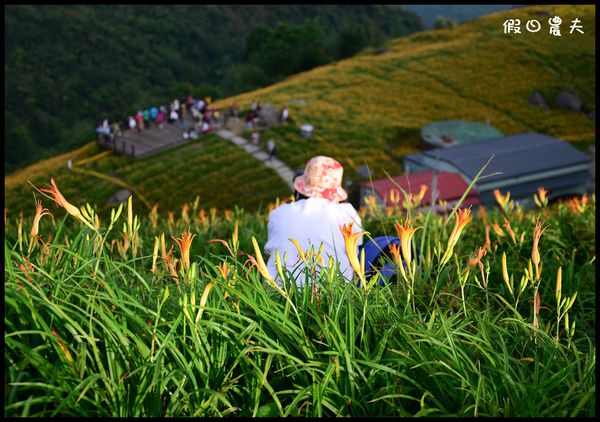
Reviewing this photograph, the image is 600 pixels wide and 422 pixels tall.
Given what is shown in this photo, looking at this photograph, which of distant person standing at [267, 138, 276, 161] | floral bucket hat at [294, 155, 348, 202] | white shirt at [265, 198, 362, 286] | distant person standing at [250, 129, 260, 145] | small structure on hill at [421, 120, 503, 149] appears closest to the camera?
white shirt at [265, 198, 362, 286]

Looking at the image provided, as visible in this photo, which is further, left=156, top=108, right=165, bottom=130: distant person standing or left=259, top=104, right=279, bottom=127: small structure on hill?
left=156, top=108, right=165, bottom=130: distant person standing

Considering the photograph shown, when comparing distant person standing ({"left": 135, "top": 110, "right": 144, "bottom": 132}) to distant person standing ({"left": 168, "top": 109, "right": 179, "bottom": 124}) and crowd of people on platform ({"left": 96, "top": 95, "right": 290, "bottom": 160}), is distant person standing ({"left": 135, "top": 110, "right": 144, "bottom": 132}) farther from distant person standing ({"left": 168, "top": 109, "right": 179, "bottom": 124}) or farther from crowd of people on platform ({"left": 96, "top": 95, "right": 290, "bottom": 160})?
distant person standing ({"left": 168, "top": 109, "right": 179, "bottom": 124})

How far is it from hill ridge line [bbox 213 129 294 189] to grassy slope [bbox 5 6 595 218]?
27.9 inches

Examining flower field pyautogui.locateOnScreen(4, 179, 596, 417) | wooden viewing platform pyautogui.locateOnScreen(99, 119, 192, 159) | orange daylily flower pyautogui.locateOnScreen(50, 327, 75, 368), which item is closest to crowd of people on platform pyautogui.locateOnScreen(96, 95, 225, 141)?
wooden viewing platform pyautogui.locateOnScreen(99, 119, 192, 159)

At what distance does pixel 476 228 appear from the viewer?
7.68 metres

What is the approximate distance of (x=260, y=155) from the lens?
4506 centimetres

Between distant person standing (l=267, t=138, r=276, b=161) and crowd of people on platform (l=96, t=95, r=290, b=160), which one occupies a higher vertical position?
crowd of people on platform (l=96, t=95, r=290, b=160)

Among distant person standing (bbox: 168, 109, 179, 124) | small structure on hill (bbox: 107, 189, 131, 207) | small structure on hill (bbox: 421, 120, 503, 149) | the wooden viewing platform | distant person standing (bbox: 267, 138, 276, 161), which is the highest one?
distant person standing (bbox: 168, 109, 179, 124)

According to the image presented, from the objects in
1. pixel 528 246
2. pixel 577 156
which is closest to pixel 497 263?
pixel 528 246

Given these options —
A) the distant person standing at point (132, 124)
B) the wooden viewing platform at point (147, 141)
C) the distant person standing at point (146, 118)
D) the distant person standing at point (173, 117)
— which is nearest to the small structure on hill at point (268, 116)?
the wooden viewing platform at point (147, 141)

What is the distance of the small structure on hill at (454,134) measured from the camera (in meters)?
46.6

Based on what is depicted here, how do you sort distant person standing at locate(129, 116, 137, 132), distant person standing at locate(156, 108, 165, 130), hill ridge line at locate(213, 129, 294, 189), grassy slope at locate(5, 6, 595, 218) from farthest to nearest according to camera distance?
distant person standing at locate(156, 108, 165, 130)
distant person standing at locate(129, 116, 137, 132)
grassy slope at locate(5, 6, 595, 218)
hill ridge line at locate(213, 129, 294, 189)

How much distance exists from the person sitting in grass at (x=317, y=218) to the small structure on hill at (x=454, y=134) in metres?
41.8

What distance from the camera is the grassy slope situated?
42938 millimetres
